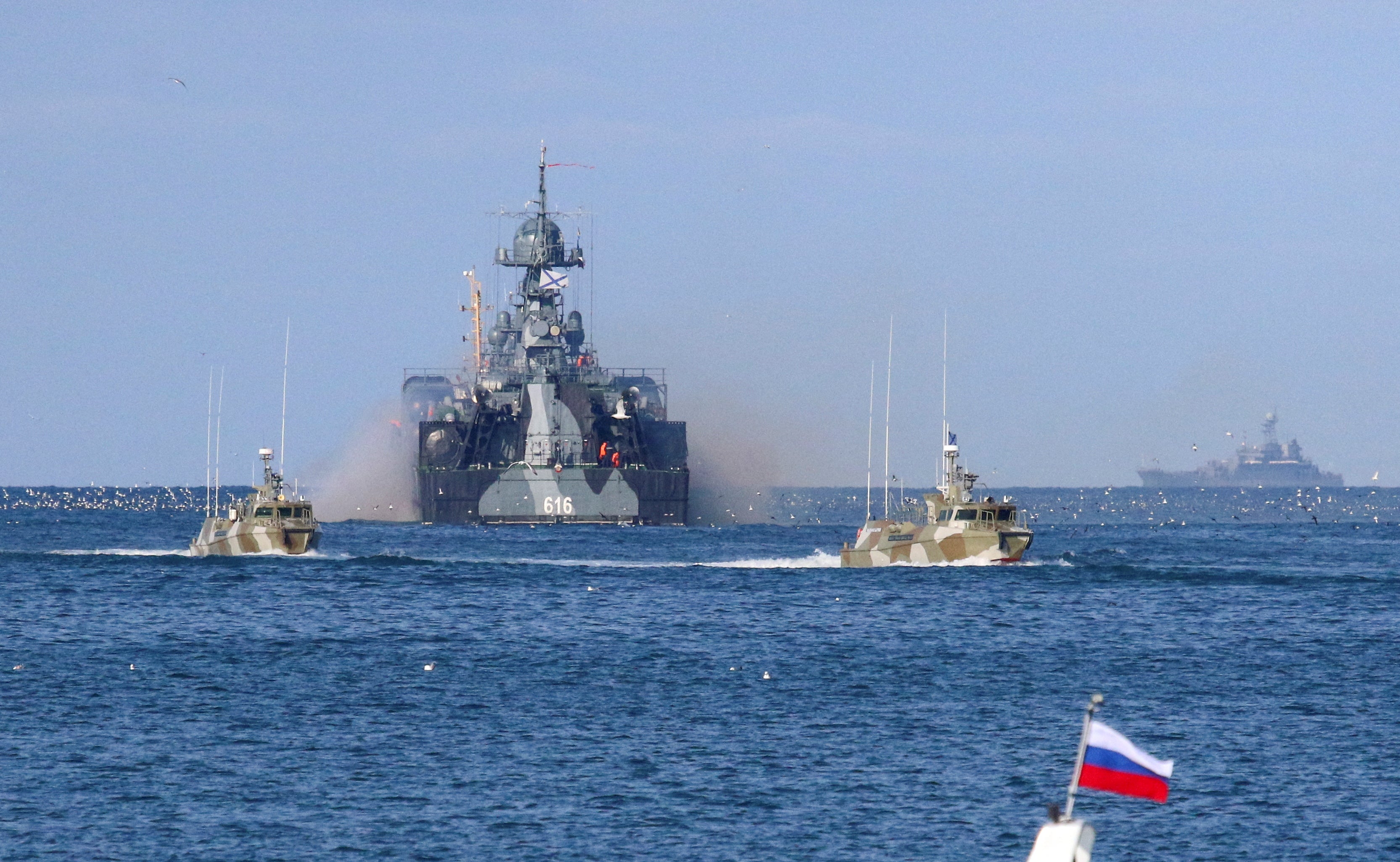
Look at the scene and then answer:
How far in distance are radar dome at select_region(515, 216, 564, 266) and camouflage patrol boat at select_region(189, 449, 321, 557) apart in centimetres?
7967

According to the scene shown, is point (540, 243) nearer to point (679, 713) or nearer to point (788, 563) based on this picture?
point (788, 563)

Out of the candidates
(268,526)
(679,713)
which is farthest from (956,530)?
(679,713)

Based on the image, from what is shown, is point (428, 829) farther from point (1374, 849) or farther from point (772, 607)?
point (772, 607)

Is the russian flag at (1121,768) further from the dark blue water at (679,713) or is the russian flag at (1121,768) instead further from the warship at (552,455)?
the warship at (552,455)

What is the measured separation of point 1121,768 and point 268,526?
71.5 metres

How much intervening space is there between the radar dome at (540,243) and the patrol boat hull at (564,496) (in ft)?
99.4

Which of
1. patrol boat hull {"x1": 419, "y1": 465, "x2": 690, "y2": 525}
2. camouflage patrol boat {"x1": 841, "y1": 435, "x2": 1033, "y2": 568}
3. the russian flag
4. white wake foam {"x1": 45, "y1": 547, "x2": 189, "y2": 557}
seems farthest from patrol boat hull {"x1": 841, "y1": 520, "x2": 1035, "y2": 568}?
the russian flag

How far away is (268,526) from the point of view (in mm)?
87562

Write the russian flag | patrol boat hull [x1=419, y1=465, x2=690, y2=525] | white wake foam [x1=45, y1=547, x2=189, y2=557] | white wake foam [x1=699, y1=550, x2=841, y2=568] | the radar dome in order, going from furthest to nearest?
the radar dome → patrol boat hull [x1=419, y1=465, x2=690, y2=525] → white wake foam [x1=45, y1=547, x2=189, y2=557] → white wake foam [x1=699, y1=550, x2=841, y2=568] → the russian flag

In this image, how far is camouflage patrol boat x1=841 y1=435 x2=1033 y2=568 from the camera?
79.9 meters

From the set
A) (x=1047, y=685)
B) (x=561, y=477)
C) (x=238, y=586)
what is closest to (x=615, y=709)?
(x=1047, y=685)

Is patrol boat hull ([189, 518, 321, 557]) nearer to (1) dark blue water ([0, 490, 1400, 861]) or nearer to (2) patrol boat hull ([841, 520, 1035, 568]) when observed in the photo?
(1) dark blue water ([0, 490, 1400, 861])

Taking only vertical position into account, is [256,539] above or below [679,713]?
above

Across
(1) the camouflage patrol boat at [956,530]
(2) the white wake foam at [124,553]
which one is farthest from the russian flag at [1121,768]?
(2) the white wake foam at [124,553]
